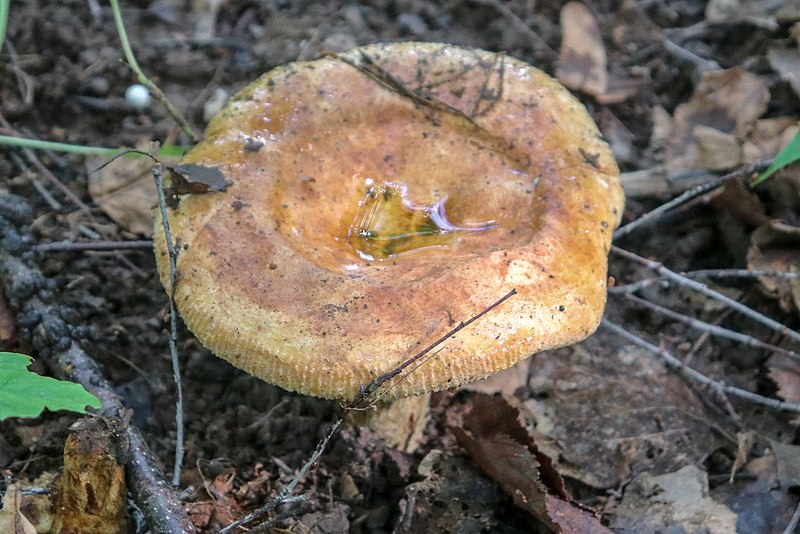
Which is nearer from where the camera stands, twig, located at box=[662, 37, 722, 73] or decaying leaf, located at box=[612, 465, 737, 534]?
decaying leaf, located at box=[612, 465, 737, 534]

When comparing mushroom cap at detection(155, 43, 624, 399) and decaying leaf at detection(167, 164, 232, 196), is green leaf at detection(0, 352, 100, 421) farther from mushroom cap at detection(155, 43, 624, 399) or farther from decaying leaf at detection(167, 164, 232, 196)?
decaying leaf at detection(167, 164, 232, 196)

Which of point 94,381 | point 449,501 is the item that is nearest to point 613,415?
point 449,501

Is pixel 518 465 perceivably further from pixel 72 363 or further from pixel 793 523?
pixel 72 363

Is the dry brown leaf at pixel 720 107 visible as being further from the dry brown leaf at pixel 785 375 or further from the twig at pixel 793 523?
the twig at pixel 793 523

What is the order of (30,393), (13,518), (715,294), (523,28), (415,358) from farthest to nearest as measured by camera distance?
(523,28) → (715,294) → (13,518) → (415,358) → (30,393)

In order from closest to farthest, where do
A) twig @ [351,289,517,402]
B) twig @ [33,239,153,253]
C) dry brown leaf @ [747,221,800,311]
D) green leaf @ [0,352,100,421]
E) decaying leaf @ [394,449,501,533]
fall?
green leaf @ [0,352,100,421]
twig @ [351,289,517,402]
decaying leaf @ [394,449,501,533]
twig @ [33,239,153,253]
dry brown leaf @ [747,221,800,311]

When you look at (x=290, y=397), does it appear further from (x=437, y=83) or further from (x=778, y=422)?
(x=778, y=422)

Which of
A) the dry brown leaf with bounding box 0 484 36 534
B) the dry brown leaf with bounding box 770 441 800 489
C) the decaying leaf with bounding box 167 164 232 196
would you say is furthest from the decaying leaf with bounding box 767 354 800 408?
the dry brown leaf with bounding box 0 484 36 534
